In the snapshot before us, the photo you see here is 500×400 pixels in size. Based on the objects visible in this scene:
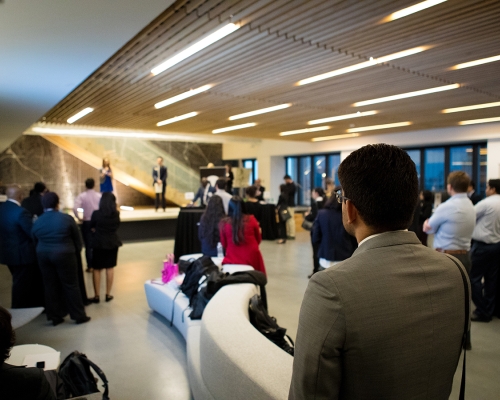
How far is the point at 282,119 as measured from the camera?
10.4 meters

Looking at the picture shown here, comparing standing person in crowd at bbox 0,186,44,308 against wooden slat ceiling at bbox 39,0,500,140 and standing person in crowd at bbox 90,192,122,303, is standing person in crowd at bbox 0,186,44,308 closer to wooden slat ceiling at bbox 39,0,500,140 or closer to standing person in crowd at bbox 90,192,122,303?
standing person in crowd at bbox 90,192,122,303

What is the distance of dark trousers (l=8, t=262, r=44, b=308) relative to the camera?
484 centimetres

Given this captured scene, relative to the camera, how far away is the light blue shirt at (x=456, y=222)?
13.0ft

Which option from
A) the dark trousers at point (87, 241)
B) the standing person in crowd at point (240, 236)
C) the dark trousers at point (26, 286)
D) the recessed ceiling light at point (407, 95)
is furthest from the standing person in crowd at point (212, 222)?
the recessed ceiling light at point (407, 95)

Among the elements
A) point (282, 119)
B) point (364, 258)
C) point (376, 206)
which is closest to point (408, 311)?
point (364, 258)

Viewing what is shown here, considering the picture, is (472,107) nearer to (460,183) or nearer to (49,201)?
(460,183)

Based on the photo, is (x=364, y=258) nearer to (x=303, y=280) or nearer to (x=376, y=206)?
(x=376, y=206)

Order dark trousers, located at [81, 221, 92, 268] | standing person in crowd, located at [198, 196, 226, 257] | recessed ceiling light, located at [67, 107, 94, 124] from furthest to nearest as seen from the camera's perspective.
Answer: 1. recessed ceiling light, located at [67, 107, 94, 124]
2. dark trousers, located at [81, 221, 92, 268]
3. standing person in crowd, located at [198, 196, 226, 257]

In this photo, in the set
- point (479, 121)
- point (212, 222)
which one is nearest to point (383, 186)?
point (212, 222)

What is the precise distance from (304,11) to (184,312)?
3205mm

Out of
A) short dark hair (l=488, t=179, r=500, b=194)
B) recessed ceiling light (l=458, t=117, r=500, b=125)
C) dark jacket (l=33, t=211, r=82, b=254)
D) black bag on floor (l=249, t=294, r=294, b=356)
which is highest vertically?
recessed ceiling light (l=458, t=117, r=500, b=125)

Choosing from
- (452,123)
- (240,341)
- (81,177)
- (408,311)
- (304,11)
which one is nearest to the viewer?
(408,311)

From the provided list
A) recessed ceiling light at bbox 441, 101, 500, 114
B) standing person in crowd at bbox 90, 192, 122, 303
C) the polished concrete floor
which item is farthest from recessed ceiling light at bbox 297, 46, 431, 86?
recessed ceiling light at bbox 441, 101, 500, 114

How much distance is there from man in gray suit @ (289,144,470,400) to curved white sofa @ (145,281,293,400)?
91cm
